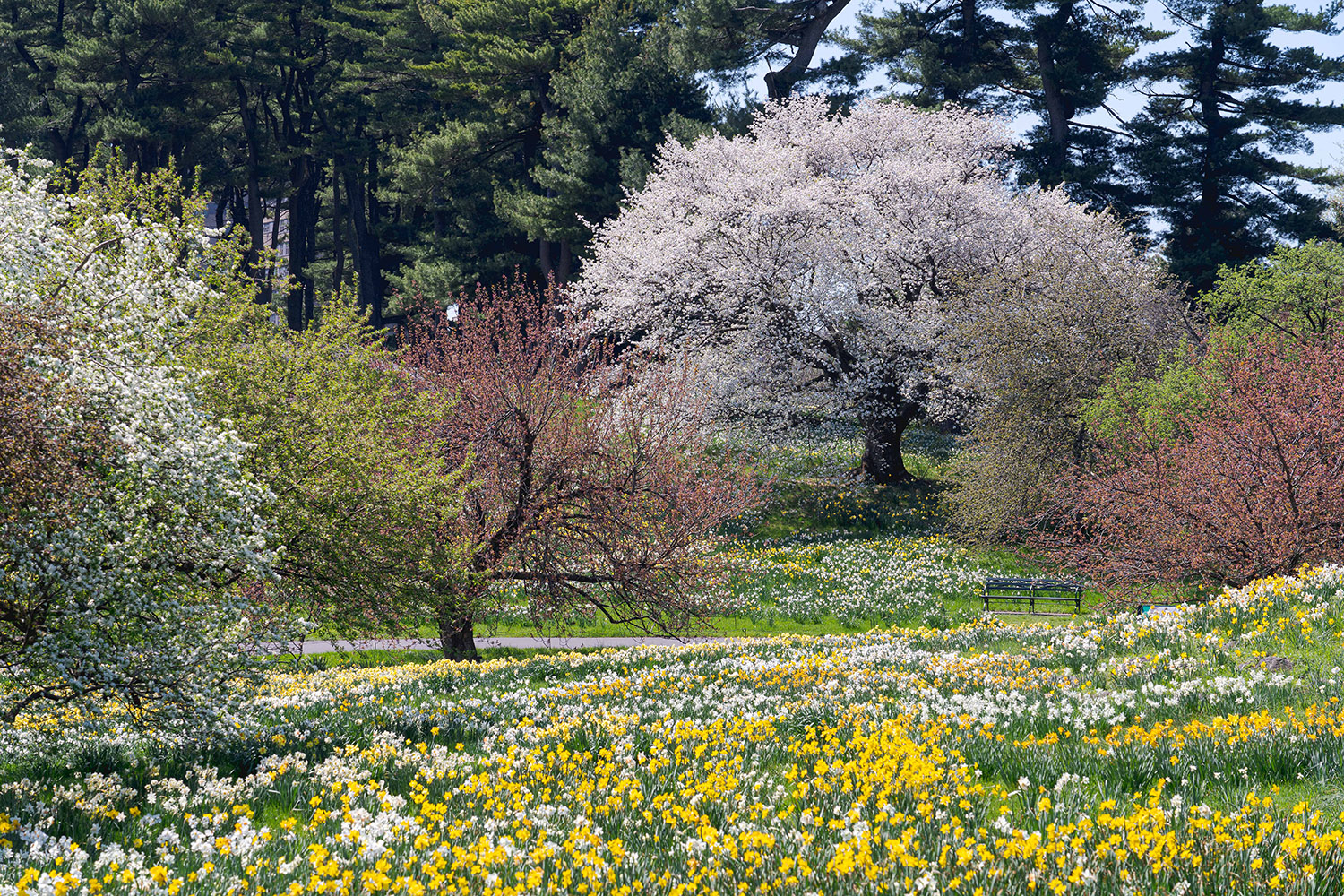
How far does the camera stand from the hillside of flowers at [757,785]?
4227mm

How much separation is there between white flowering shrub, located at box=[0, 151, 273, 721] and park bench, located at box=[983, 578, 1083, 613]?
16.8m

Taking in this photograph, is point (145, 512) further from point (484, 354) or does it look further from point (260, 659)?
point (484, 354)

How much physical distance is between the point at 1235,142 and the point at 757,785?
140 ft

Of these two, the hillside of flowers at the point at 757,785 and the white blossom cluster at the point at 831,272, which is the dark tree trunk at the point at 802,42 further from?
the hillside of flowers at the point at 757,785

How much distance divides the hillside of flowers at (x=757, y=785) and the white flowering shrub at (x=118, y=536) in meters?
0.59

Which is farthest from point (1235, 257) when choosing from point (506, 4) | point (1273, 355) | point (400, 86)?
point (400, 86)

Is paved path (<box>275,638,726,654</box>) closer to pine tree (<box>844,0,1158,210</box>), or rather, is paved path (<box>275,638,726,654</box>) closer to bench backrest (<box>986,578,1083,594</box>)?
bench backrest (<box>986,578,1083,594</box>)

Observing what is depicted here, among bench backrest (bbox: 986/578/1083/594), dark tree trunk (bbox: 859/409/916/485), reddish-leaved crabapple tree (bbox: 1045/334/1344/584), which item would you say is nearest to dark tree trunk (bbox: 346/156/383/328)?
dark tree trunk (bbox: 859/409/916/485)

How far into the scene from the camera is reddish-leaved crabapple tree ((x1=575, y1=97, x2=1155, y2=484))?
3022 cm

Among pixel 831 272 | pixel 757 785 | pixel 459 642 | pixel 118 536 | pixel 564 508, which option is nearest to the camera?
pixel 757 785

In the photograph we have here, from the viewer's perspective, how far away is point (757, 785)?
18.0 feet

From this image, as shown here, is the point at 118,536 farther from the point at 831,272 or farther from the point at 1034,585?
the point at 831,272

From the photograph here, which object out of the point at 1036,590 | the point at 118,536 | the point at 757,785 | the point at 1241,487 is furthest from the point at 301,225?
Answer: the point at 757,785

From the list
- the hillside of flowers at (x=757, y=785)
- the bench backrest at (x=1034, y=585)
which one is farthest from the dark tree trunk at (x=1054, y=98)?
the hillside of flowers at (x=757, y=785)
